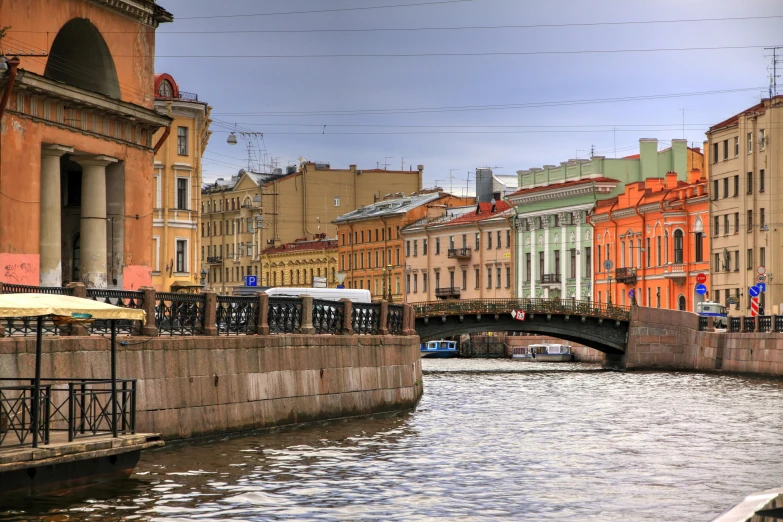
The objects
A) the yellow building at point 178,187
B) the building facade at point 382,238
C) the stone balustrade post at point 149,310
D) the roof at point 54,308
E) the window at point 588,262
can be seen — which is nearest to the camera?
the roof at point 54,308

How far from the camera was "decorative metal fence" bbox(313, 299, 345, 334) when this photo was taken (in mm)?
29078

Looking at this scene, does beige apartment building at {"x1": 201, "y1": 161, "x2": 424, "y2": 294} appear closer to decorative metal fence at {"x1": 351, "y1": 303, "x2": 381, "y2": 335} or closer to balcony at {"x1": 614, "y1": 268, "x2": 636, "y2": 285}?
balcony at {"x1": 614, "y1": 268, "x2": 636, "y2": 285}

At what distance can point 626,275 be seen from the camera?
80.7 meters

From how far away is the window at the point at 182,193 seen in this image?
59528 mm

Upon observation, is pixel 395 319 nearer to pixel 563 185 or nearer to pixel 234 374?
pixel 234 374

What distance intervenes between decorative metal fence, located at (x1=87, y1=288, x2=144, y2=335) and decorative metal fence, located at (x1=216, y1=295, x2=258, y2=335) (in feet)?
7.61

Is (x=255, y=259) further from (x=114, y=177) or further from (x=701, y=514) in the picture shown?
(x=701, y=514)

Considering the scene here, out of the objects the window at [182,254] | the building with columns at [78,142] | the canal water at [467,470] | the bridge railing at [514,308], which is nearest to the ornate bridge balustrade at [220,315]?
the canal water at [467,470]

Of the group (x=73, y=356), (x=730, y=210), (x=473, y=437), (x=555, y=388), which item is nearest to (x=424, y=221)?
(x=730, y=210)

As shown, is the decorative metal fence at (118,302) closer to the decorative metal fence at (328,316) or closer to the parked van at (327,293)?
the decorative metal fence at (328,316)

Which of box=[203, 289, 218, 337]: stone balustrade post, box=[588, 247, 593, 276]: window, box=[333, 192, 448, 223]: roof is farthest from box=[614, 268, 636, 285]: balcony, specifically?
box=[203, 289, 218, 337]: stone balustrade post

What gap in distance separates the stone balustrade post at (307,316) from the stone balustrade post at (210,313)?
3.99m

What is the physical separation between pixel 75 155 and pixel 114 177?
186 centimetres

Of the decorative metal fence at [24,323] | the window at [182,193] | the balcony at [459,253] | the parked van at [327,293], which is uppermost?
the window at [182,193]
